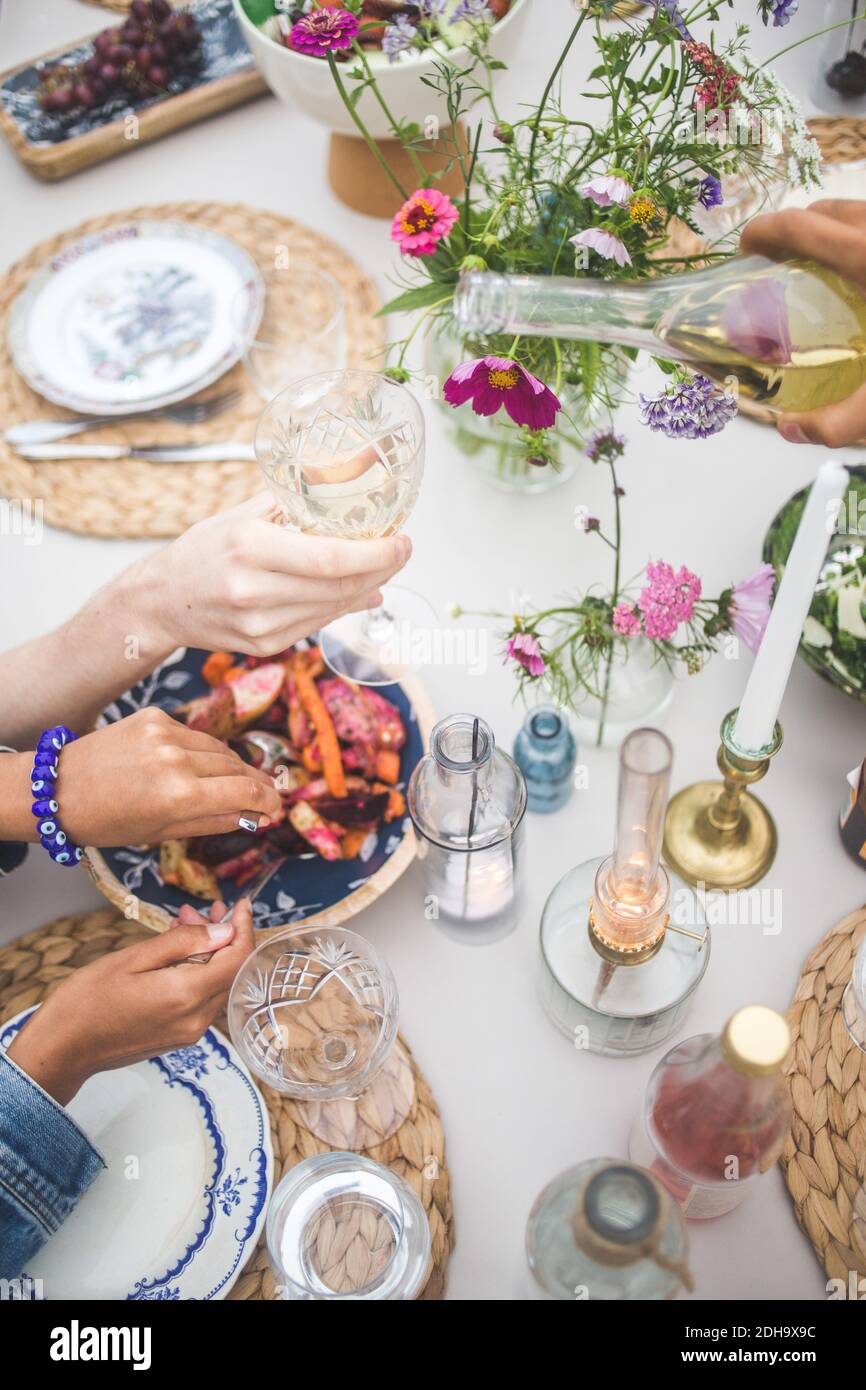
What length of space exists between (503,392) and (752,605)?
0.82 feet

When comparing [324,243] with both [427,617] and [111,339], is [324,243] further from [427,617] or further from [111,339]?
[427,617]

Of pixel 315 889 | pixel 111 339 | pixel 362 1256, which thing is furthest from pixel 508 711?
pixel 111 339

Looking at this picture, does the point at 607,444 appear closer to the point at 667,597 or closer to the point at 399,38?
the point at 667,597

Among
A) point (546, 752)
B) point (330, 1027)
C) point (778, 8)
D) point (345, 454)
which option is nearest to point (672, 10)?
point (778, 8)

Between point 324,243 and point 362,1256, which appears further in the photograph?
point 324,243

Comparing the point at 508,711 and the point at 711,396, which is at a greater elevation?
the point at 711,396

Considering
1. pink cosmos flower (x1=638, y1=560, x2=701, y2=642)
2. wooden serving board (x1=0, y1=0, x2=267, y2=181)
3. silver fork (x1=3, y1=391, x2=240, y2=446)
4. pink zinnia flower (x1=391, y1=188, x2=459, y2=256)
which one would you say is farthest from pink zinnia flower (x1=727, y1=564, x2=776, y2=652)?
wooden serving board (x1=0, y1=0, x2=267, y2=181)

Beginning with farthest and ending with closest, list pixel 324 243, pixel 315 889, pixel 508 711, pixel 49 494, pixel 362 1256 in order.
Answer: pixel 324 243, pixel 49 494, pixel 508 711, pixel 315 889, pixel 362 1256

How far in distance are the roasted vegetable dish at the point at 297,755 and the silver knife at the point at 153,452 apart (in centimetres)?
26

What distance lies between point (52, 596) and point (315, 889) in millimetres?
443

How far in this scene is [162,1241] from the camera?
2.48 feet

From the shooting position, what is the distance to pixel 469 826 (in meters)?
0.80

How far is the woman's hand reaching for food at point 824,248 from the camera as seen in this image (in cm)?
69
